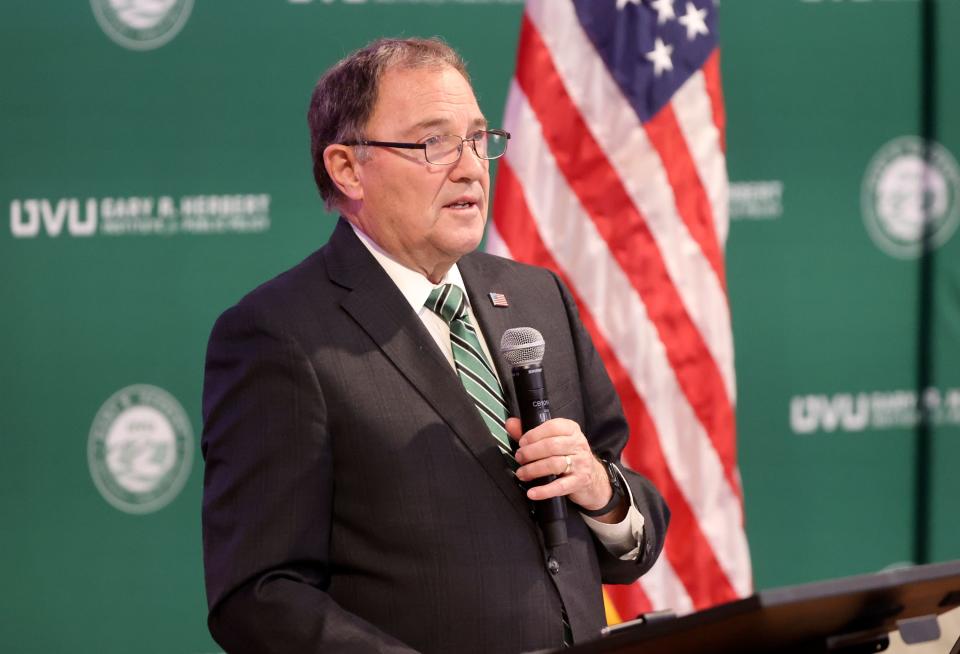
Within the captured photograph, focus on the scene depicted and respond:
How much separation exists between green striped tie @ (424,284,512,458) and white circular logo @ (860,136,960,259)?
8.02 ft

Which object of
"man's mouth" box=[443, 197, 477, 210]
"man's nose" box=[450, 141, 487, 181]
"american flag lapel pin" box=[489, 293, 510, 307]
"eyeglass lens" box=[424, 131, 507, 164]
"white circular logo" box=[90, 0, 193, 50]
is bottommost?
"american flag lapel pin" box=[489, 293, 510, 307]

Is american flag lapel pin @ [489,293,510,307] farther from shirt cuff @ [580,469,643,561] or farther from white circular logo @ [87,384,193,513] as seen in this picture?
white circular logo @ [87,384,193,513]

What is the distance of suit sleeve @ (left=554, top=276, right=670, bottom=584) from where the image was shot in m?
2.02

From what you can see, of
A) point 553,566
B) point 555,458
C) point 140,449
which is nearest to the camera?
point 555,458

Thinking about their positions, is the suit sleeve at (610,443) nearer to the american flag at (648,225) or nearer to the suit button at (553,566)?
the suit button at (553,566)

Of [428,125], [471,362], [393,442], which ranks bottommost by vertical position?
[393,442]

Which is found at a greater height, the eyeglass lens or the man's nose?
the eyeglass lens

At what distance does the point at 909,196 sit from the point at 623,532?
2.52 m

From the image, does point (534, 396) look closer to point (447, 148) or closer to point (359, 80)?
point (447, 148)

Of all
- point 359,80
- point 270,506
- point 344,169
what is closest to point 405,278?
point 344,169

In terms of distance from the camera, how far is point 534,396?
5.75 feet

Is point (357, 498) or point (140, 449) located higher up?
point (357, 498)

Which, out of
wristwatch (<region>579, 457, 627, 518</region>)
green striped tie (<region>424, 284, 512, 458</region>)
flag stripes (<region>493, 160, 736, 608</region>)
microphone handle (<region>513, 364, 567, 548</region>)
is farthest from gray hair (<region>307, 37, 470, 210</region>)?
flag stripes (<region>493, 160, 736, 608</region>)

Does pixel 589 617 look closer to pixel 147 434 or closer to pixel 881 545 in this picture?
pixel 147 434
